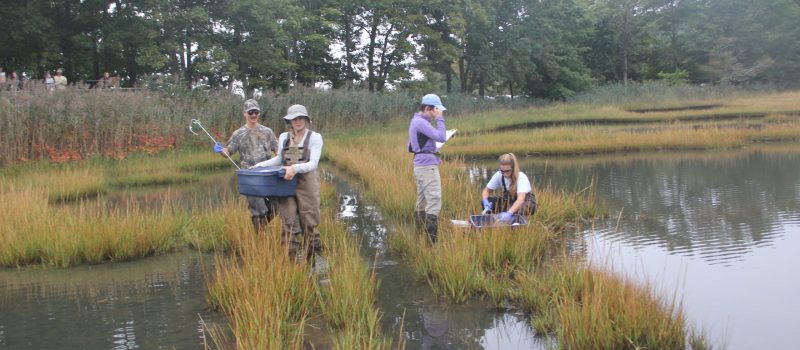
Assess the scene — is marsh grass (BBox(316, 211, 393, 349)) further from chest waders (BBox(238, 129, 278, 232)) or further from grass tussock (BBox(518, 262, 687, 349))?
chest waders (BBox(238, 129, 278, 232))

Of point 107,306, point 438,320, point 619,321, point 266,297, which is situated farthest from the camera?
point 107,306

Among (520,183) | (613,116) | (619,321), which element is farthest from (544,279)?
(613,116)

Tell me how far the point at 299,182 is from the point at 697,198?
7.74 meters

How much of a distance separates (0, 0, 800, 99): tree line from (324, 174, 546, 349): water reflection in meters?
17.6

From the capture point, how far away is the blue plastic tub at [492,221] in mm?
7328

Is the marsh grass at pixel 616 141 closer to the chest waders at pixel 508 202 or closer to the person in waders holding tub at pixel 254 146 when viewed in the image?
the chest waders at pixel 508 202

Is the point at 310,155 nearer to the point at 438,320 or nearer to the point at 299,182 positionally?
the point at 299,182

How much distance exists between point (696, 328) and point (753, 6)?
51.8 metres

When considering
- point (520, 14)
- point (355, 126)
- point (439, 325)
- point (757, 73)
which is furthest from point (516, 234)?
point (757, 73)

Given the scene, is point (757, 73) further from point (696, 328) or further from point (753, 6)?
point (696, 328)

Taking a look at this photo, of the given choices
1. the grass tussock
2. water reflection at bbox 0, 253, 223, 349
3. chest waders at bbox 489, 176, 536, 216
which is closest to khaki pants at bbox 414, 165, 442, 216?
chest waders at bbox 489, 176, 536, 216

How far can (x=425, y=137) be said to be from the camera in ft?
26.6

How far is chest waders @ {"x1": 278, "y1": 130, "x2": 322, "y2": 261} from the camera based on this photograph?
22.7ft

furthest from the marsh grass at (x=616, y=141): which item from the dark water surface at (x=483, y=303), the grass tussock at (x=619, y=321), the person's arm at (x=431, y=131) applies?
the grass tussock at (x=619, y=321)
